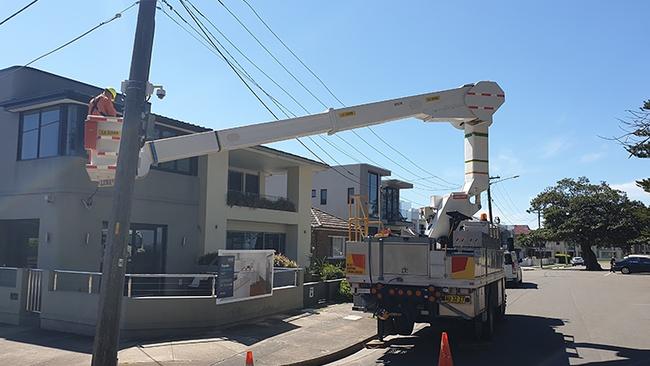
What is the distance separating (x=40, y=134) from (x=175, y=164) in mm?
4394

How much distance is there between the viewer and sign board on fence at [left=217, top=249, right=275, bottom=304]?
1319cm

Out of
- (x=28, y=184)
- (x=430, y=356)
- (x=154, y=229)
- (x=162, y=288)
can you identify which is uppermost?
(x=28, y=184)

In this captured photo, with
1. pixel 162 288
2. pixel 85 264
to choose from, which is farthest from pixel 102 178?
pixel 85 264

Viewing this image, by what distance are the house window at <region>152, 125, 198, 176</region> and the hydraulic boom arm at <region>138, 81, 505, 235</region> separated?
A: 7.14 m

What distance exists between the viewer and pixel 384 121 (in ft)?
42.1

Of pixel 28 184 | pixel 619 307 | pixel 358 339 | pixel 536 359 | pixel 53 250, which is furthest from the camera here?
pixel 619 307

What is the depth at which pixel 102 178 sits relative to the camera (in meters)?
9.82

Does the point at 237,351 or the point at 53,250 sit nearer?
the point at 237,351

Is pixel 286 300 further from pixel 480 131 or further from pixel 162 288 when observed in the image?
pixel 480 131

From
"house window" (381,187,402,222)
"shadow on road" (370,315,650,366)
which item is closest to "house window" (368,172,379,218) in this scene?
"house window" (381,187,402,222)

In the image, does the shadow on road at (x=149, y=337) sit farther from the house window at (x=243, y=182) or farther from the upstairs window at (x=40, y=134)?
the house window at (x=243, y=182)

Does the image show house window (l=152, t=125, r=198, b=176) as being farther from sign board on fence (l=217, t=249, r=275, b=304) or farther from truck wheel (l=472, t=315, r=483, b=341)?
truck wheel (l=472, t=315, r=483, b=341)

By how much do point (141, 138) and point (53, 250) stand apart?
895cm

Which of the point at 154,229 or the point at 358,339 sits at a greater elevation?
the point at 154,229
